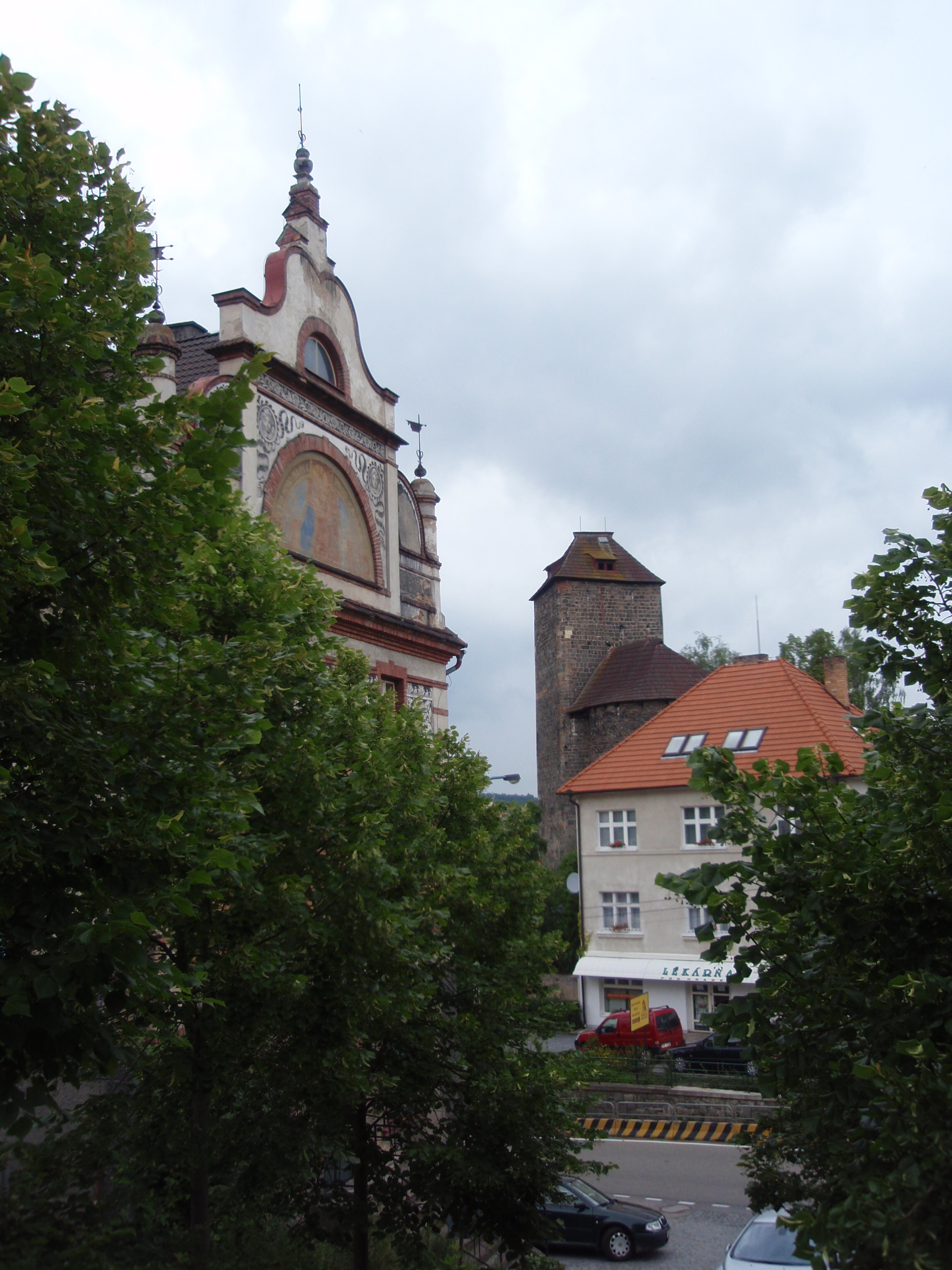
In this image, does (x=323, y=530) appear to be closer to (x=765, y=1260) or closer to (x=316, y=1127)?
(x=316, y=1127)

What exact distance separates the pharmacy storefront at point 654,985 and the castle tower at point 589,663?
1441cm

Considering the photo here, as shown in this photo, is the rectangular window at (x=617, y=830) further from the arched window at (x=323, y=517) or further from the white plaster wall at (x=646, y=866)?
the arched window at (x=323, y=517)

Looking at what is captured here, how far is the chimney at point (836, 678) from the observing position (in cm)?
3544

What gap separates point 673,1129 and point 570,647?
32.3m

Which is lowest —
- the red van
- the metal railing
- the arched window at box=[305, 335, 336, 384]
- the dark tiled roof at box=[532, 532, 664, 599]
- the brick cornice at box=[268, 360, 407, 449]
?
the metal railing

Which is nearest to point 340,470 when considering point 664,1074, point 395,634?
point 395,634

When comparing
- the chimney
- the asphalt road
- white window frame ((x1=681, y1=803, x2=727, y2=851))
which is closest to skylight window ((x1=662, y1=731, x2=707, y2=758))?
white window frame ((x1=681, y1=803, x2=727, y2=851))

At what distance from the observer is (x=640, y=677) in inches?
1977

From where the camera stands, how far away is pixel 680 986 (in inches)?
1288

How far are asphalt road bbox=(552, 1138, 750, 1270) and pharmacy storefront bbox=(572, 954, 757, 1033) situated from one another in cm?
936

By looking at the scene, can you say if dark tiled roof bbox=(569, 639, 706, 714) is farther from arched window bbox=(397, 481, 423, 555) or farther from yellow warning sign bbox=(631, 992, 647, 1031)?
arched window bbox=(397, 481, 423, 555)

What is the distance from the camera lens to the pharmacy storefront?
32.0 metres

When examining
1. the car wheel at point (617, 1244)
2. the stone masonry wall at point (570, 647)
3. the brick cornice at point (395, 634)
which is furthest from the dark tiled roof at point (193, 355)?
the stone masonry wall at point (570, 647)

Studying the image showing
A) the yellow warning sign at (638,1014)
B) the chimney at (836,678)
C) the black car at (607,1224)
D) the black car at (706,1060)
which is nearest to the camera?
the black car at (607,1224)
